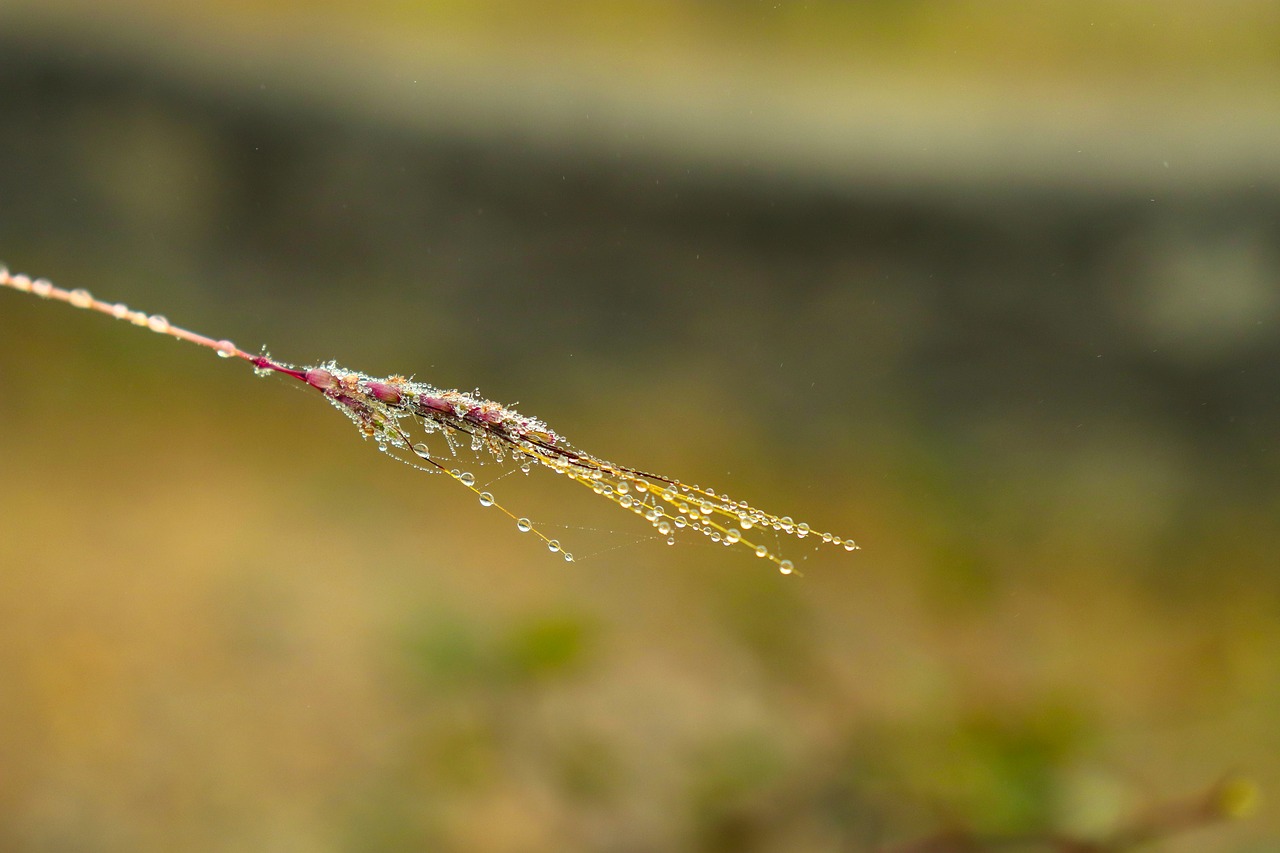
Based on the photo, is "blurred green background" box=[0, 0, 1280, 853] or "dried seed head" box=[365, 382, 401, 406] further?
"blurred green background" box=[0, 0, 1280, 853]

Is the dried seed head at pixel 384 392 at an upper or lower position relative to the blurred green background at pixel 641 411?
lower

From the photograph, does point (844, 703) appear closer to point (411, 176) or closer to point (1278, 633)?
point (1278, 633)

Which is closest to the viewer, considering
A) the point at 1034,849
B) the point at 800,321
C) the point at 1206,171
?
the point at 1034,849

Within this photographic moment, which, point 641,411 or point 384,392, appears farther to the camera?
point 641,411

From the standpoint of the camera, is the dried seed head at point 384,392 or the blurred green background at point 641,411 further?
the blurred green background at point 641,411

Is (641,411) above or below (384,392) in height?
above

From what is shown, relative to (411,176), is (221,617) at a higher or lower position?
lower

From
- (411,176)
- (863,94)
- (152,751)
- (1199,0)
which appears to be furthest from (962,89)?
(152,751)

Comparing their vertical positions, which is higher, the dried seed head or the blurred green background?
the blurred green background
